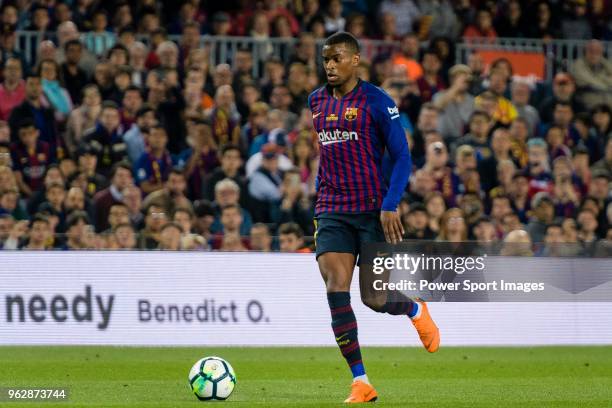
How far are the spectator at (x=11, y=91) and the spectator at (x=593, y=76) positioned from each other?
8.34 m

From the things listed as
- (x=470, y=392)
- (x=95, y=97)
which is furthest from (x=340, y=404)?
(x=95, y=97)

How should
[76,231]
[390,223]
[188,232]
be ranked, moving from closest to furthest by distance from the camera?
[390,223], [76,231], [188,232]

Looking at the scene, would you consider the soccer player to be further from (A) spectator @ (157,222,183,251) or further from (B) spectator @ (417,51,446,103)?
(B) spectator @ (417,51,446,103)

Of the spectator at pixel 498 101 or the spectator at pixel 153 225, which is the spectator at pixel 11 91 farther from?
the spectator at pixel 498 101

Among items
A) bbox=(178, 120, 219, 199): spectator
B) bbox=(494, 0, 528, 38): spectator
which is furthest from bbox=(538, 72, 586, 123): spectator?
bbox=(178, 120, 219, 199): spectator

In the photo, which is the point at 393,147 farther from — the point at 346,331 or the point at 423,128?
the point at 423,128

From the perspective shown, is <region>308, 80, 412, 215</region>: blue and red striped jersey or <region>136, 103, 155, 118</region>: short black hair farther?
<region>136, 103, 155, 118</region>: short black hair

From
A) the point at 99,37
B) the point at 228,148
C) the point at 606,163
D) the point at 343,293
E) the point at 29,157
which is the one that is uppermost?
the point at 99,37

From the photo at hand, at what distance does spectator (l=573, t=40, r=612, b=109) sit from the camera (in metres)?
20.8

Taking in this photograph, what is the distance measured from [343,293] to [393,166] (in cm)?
95

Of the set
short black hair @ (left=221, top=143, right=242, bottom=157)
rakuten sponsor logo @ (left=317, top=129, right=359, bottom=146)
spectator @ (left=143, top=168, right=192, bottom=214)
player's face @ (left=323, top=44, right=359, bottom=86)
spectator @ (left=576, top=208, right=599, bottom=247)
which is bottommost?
spectator @ (left=576, top=208, right=599, bottom=247)

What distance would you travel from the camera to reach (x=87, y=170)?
1711 centimetres

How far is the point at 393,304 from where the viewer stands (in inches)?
389

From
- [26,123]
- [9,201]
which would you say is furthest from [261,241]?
[26,123]
